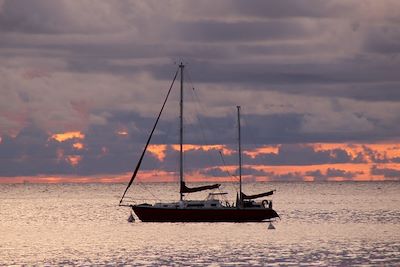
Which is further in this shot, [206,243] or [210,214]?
[210,214]

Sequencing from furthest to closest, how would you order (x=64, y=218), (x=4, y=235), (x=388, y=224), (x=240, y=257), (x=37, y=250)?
(x=64, y=218) < (x=388, y=224) < (x=4, y=235) < (x=37, y=250) < (x=240, y=257)

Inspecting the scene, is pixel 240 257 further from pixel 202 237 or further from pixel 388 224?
pixel 388 224

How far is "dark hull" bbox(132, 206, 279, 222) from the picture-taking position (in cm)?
12081

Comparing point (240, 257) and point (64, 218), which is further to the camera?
point (64, 218)

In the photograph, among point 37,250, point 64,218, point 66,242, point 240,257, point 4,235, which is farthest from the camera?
point 64,218

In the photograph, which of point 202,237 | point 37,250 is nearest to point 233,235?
point 202,237

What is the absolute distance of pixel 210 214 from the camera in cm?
A: 12144

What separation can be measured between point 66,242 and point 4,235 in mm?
16431

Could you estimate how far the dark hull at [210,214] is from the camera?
120812 mm

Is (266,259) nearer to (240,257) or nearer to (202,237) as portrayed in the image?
(240,257)

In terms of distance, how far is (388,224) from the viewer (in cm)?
13200

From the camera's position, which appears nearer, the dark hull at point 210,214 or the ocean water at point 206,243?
the ocean water at point 206,243

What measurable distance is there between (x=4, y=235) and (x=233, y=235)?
92.4 feet

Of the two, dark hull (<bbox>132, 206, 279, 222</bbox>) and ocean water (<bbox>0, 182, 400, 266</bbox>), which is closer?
ocean water (<bbox>0, 182, 400, 266</bbox>)
